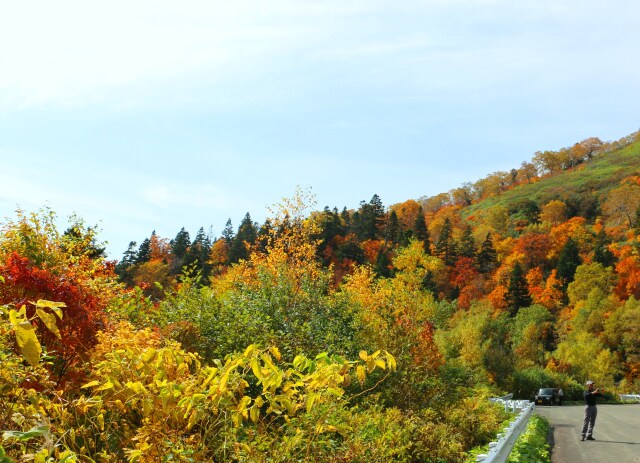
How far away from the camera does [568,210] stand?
11712 centimetres

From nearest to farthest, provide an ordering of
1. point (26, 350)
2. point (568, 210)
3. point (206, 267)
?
point (26, 350)
point (206, 267)
point (568, 210)

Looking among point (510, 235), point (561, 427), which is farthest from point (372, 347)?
point (510, 235)

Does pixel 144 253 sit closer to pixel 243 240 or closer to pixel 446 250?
pixel 243 240

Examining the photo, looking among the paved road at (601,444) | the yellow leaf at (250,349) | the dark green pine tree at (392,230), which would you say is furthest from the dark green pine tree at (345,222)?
the yellow leaf at (250,349)

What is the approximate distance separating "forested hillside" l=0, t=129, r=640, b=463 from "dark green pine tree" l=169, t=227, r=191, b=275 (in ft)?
1.74

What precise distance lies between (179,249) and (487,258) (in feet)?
165

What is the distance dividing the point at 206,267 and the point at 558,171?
130689 millimetres

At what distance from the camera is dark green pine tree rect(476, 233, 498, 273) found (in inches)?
3602

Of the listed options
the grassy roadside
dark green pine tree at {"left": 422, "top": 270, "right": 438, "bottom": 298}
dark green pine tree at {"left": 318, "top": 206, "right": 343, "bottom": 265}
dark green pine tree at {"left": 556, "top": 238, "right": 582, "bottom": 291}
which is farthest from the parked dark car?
dark green pine tree at {"left": 318, "top": 206, "right": 343, "bottom": 265}

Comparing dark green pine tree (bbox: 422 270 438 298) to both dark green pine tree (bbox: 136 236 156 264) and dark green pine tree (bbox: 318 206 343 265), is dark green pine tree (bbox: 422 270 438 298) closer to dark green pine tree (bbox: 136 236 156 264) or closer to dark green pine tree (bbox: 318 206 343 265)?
dark green pine tree (bbox: 318 206 343 265)

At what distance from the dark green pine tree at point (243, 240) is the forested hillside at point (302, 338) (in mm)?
465

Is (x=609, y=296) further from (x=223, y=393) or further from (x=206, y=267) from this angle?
(x=223, y=393)

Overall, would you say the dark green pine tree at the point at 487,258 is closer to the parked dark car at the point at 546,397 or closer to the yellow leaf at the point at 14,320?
the parked dark car at the point at 546,397

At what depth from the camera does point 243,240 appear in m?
88.7
